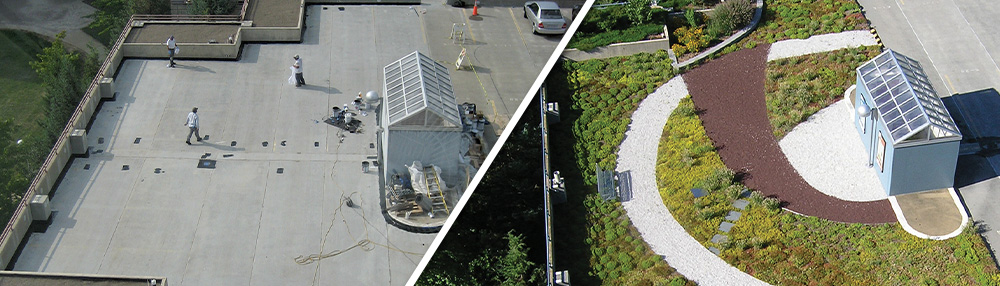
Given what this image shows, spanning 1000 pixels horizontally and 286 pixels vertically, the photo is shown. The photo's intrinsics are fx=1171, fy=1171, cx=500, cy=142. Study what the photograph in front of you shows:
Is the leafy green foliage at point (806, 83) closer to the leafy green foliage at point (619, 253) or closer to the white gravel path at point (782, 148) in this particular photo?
the white gravel path at point (782, 148)

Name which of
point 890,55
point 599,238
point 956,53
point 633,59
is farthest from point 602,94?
point 956,53

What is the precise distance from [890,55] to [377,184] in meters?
13.0

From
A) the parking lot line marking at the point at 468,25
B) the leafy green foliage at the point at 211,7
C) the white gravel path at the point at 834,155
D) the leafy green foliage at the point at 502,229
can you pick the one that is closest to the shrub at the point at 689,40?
the white gravel path at the point at 834,155

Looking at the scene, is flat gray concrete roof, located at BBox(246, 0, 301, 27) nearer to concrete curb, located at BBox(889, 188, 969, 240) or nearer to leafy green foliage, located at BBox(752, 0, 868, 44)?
leafy green foliage, located at BBox(752, 0, 868, 44)

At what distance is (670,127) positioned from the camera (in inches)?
1221

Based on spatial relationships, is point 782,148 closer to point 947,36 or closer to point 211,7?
point 947,36

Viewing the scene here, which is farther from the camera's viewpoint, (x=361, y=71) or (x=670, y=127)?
(x=361, y=71)

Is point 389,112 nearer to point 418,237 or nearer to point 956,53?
point 418,237

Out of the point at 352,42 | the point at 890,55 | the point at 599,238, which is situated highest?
the point at 352,42

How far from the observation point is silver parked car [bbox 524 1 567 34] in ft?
125

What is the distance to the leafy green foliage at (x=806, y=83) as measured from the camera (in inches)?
1211

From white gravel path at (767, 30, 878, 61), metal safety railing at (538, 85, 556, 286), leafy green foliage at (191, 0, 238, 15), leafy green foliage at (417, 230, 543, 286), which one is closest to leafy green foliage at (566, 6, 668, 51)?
metal safety railing at (538, 85, 556, 286)

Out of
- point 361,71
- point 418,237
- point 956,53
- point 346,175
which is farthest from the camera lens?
point 361,71

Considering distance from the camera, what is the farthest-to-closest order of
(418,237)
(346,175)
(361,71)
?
(361,71), (346,175), (418,237)
